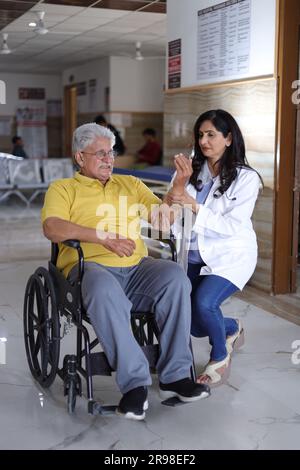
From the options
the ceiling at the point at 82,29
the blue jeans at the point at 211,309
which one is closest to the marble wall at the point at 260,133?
the blue jeans at the point at 211,309

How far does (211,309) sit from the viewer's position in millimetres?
2865

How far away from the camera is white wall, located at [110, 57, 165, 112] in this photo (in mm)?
11508

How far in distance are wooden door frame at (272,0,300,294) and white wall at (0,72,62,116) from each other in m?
11.6

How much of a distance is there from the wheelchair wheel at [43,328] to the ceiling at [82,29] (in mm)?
4820

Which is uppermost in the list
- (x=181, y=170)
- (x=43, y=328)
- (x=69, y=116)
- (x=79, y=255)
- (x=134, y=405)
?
(x=69, y=116)

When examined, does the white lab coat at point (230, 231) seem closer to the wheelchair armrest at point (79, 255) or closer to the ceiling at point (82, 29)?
the wheelchair armrest at point (79, 255)

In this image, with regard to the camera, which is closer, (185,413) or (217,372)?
A: (185,413)

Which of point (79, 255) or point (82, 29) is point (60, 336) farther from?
point (82, 29)

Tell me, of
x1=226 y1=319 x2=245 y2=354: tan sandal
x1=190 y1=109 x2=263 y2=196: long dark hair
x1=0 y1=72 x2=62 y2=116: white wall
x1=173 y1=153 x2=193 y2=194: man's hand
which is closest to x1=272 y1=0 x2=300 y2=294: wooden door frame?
x1=226 y1=319 x2=245 y2=354: tan sandal

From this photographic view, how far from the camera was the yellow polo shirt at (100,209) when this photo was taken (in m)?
2.73

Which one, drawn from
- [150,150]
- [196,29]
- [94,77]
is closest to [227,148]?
[196,29]

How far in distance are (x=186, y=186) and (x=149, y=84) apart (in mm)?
9060

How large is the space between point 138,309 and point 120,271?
0.63ft

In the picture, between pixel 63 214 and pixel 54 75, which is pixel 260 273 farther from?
pixel 54 75
